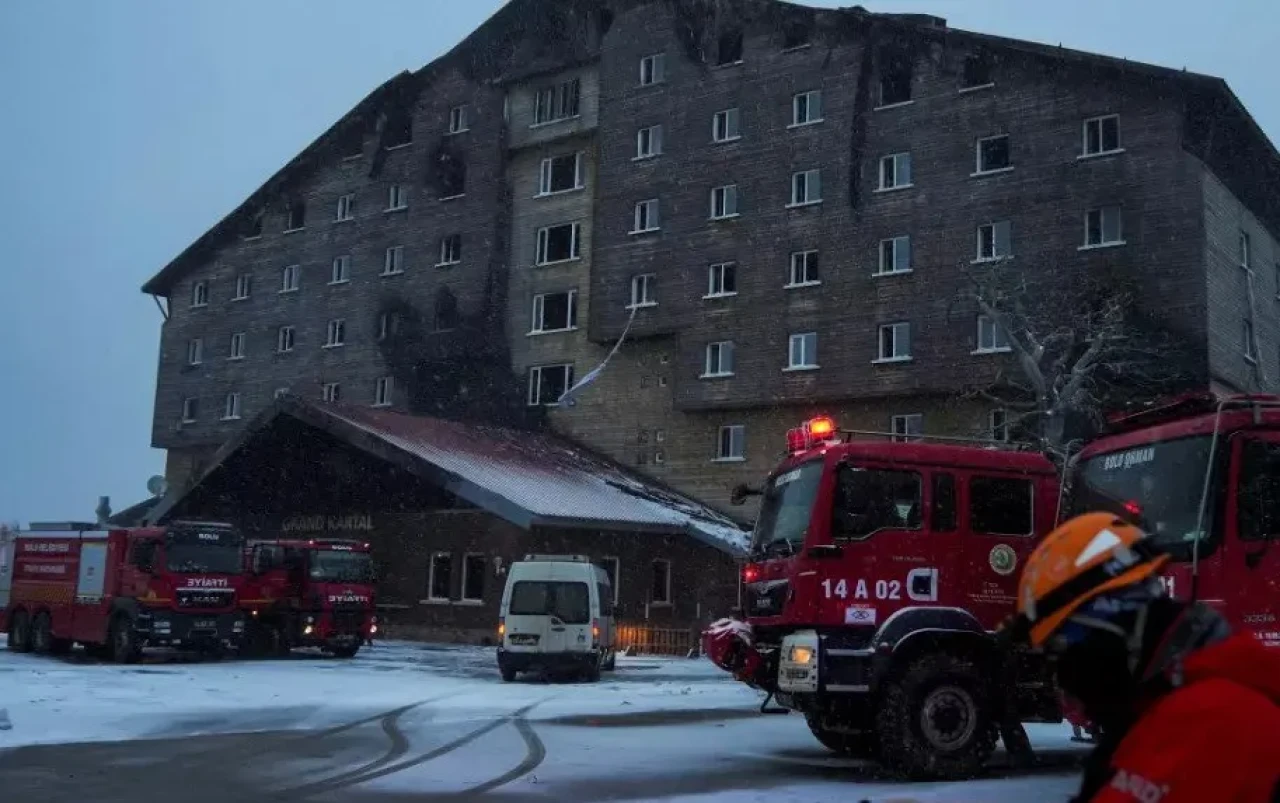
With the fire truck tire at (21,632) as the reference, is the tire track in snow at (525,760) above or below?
below

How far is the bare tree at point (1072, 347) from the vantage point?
93.0ft

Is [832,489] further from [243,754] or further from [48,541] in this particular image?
[48,541]

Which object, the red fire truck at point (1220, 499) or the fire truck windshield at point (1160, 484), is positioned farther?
the fire truck windshield at point (1160, 484)

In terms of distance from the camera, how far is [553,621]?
22922mm

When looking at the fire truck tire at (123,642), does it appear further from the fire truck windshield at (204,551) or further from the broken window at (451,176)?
the broken window at (451,176)

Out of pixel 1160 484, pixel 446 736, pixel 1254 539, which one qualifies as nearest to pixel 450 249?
pixel 446 736

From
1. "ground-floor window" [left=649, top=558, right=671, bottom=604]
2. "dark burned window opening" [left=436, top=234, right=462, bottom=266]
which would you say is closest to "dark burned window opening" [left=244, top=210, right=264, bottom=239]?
"dark burned window opening" [left=436, top=234, right=462, bottom=266]

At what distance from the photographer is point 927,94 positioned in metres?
34.2

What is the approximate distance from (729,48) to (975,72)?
8179 mm

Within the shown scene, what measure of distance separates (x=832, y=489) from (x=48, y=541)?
2099cm

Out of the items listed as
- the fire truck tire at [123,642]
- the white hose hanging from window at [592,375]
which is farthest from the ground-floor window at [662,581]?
the fire truck tire at [123,642]

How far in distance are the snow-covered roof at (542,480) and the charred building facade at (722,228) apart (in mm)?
2353

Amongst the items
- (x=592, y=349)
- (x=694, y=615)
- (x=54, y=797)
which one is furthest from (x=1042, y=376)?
(x=54, y=797)

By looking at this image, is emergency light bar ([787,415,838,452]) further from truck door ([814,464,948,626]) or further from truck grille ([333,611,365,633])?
truck grille ([333,611,365,633])
